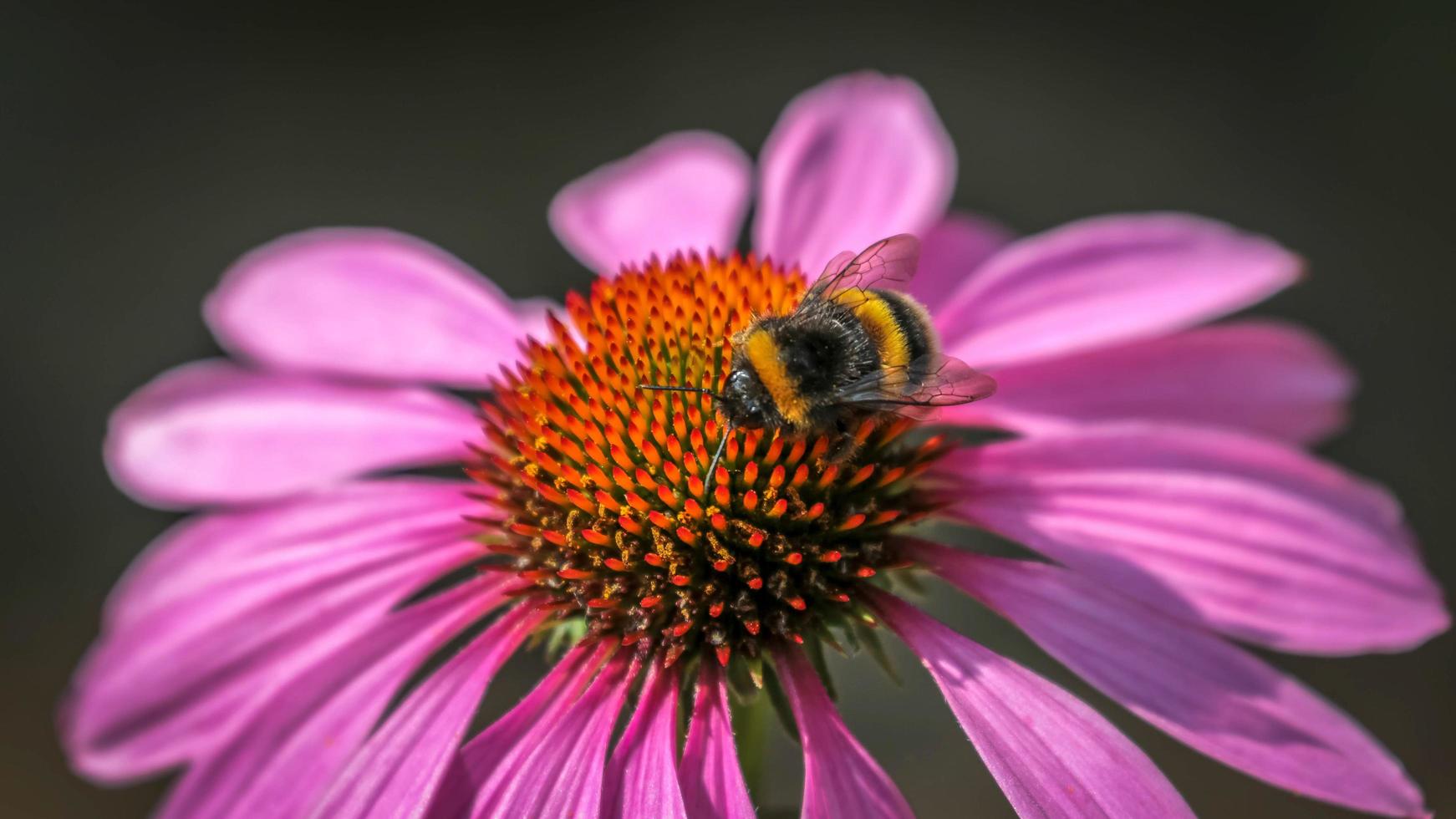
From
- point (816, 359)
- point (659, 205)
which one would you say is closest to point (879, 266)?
point (816, 359)

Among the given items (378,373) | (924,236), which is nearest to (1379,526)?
(924,236)

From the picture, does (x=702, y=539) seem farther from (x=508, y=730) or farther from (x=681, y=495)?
(x=508, y=730)

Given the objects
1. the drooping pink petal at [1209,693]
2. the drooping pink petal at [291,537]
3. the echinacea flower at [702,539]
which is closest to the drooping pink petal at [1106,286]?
the echinacea flower at [702,539]

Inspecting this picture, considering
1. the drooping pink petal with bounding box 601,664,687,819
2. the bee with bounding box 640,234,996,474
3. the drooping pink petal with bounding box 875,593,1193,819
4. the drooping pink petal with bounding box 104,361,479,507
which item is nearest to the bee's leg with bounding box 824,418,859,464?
the bee with bounding box 640,234,996,474

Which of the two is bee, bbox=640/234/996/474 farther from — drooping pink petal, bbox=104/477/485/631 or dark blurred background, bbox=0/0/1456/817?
dark blurred background, bbox=0/0/1456/817

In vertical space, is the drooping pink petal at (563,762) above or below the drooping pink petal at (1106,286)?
below

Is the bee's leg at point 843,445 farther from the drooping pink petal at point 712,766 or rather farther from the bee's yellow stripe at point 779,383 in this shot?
the drooping pink petal at point 712,766

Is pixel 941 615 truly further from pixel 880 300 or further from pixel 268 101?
pixel 268 101
